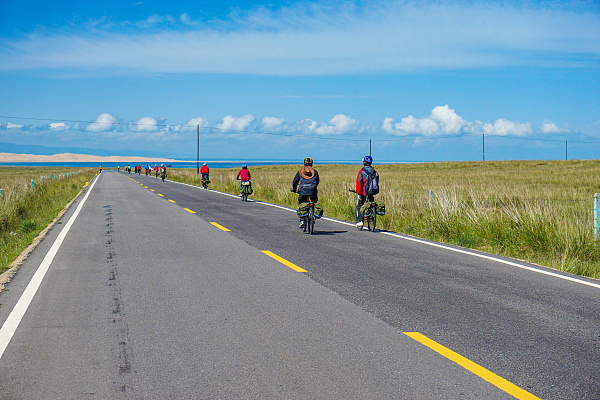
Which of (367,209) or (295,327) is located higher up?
(367,209)

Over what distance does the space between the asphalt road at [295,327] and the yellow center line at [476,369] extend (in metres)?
0.03

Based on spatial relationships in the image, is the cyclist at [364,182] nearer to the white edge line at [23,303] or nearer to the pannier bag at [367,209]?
the pannier bag at [367,209]

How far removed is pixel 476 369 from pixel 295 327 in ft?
5.93

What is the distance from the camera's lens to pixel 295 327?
5.37 m

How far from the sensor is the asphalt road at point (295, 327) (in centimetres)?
396

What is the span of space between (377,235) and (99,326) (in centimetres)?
845

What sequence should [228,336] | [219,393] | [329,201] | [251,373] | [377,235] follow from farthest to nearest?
[329,201]
[377,235]
[228,336]
[251,373]
[219,393]

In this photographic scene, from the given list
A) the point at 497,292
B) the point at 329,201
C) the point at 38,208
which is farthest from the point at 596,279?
the point at 38,208

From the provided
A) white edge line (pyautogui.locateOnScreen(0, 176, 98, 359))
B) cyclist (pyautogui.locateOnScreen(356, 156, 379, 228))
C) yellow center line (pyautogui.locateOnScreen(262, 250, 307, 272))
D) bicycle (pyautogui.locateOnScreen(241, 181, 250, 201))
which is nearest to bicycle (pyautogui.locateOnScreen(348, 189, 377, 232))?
cyclist (pyautogui.locateOnScreen(356, 156, 379, 228))

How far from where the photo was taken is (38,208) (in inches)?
838

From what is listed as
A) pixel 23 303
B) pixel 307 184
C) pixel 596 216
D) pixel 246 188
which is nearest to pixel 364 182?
pixel 307 184

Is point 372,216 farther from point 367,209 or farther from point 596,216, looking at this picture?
point 596,216

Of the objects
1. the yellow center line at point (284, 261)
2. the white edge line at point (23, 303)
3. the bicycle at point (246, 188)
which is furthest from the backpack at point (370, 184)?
the bicycle at point (246, 188)

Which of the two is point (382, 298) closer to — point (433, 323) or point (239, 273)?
point (433, 323)
